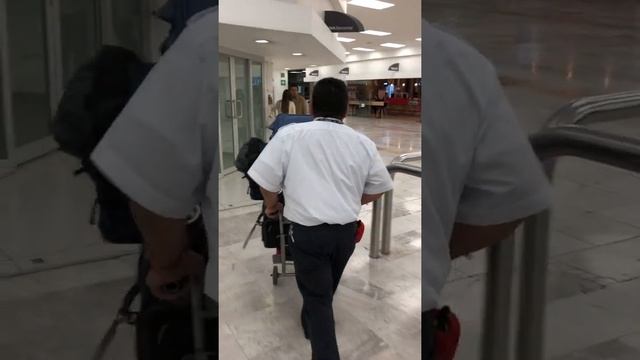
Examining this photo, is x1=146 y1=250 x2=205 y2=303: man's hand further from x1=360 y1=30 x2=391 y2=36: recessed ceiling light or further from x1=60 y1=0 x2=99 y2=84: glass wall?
x1=360 y1=30 x2=391 y2=36: recessed ceiling light

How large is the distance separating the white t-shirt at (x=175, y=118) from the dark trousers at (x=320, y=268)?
0.95 m

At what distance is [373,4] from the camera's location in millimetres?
6883

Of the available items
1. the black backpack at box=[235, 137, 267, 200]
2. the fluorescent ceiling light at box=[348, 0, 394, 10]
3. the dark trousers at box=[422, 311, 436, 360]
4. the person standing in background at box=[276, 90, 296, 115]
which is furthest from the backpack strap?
the fluorescent ceiling light at box=[348, 0, 394, 10]

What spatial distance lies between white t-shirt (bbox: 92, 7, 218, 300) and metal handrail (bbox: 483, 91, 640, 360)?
46cm

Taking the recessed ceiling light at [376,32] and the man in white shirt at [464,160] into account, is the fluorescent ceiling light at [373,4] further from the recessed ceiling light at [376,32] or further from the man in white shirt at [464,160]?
the man in white shirt at [464,160]

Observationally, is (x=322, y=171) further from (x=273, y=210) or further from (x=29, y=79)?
(x=29, y=79)

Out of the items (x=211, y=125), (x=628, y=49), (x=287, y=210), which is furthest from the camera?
(x=287, y=210)

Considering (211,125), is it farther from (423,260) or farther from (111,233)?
(423,260)

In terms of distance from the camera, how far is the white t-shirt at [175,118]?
1.96 ft

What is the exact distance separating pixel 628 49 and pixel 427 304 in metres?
0.53

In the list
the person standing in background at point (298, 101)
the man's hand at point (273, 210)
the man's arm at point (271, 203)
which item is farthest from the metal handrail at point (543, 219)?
the person standing in background at point (298, 101)

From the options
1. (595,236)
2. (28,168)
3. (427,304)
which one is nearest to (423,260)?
(427,304)

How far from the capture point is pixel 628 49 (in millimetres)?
742

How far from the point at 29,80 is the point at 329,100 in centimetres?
103
